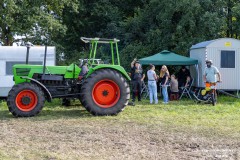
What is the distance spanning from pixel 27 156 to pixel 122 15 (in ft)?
69.1

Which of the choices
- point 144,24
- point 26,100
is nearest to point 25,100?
point 26,100

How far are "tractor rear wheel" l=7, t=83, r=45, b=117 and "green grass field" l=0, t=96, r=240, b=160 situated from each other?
9.6 inches

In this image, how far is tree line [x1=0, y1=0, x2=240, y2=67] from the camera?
19.9 m

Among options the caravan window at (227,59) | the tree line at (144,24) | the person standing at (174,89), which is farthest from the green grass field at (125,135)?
the tree line at (144,24)

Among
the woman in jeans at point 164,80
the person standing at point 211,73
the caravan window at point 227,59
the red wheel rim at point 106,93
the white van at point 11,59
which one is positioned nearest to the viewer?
the red wheel rim at point 106,93

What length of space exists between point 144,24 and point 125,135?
15865mm

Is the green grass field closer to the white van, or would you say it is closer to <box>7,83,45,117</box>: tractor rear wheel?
<box>7,83,45,117</box>: tractor rear wheel

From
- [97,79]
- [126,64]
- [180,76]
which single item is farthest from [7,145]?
[126,64]

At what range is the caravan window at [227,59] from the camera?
51.6 ft

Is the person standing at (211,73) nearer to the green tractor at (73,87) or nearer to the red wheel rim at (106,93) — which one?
the green tractor at (73,87)

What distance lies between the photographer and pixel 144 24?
23.3 m

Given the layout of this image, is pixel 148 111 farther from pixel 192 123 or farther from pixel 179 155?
pixel 179 155

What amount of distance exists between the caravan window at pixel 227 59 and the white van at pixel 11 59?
635cm

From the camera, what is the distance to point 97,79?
35.0 feet
